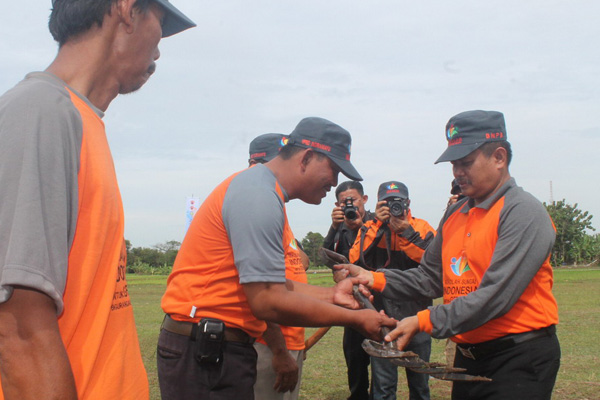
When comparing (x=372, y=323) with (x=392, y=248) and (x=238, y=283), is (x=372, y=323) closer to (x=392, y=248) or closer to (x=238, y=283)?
(x=238, y=283)

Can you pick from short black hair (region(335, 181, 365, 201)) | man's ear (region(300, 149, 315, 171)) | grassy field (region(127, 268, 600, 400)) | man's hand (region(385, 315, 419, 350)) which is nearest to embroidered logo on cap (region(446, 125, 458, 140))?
man's ear (region(300, 149, 315, 171))

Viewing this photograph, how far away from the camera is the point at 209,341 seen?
113 inches

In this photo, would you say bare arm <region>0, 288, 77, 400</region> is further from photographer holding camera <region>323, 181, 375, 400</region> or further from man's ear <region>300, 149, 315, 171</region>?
photographer holding camera <region>323, 181, 375, 400</region>

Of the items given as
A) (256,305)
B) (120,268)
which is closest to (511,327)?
(256,305)

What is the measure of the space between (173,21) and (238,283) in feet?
4.96

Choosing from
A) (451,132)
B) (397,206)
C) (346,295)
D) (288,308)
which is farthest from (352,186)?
(288,308)

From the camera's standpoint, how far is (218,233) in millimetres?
2982

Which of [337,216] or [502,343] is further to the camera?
[337,216]

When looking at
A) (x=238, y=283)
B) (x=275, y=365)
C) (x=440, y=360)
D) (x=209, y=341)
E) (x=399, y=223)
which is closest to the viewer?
(x=209, y=341)

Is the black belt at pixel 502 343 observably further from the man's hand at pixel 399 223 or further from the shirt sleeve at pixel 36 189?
the man's hand at pixel 399 223

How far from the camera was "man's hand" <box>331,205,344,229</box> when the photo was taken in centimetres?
685

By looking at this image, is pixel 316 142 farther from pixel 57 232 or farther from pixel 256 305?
pixel 57 232

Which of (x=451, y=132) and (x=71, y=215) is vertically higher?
(x=451, y=132)

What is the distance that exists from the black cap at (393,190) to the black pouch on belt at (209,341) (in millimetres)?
3792
